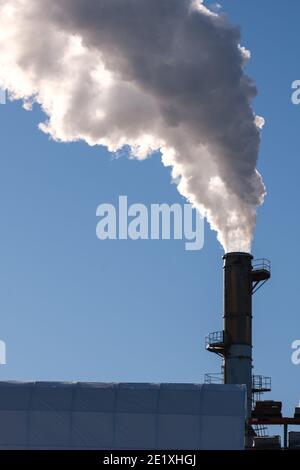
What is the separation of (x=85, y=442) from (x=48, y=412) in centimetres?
214

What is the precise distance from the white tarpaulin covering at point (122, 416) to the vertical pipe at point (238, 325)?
48.8 feet

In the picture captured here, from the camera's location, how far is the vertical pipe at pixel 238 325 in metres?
56.0

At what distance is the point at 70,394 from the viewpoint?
41.1m

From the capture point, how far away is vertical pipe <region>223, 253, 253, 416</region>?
56.0 m

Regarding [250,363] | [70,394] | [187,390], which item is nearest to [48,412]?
[70,394]

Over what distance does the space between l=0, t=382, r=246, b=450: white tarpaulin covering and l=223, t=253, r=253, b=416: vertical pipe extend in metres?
14.9

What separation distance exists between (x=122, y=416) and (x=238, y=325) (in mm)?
17008
